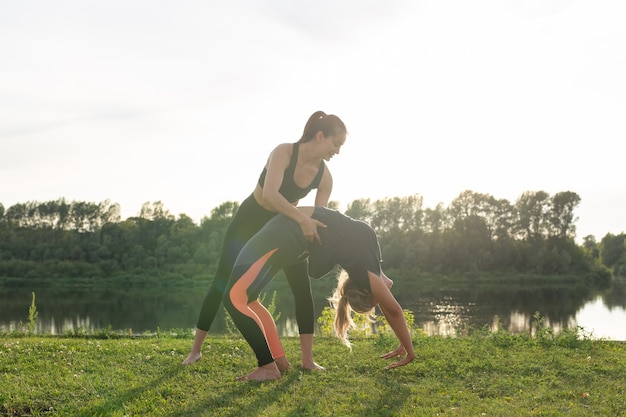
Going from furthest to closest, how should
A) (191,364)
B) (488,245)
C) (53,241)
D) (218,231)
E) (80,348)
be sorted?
(53,241) → (218,231) → (488,245) → (80,348) → (191,364)

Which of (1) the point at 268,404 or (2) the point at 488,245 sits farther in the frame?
(2) the point at 488,245

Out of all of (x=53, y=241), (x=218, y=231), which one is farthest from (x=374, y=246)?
(x=53, y=241)

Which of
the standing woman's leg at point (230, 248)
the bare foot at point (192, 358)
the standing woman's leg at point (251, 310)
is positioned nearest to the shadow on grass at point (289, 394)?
the standing woman's leg at point (251, 310)

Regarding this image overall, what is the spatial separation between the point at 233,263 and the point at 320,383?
1.52 m

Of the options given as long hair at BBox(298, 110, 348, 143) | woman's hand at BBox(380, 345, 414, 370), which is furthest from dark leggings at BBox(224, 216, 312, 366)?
woman's hand at BBox(380, 345, 414, 370)

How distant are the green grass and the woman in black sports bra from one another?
460 mm

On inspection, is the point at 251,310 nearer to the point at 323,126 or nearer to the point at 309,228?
the point at 309,228

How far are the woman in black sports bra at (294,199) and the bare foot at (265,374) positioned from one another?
0.30 metres

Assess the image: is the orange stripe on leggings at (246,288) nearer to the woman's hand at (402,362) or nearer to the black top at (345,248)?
the black top at (345,248)

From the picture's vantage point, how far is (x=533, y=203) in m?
83.8

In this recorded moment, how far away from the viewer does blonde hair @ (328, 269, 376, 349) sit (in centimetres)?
500

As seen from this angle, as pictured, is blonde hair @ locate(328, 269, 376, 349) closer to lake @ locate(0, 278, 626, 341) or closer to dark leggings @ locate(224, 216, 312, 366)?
dark leggings @ locate(224, 216, 312, 366)

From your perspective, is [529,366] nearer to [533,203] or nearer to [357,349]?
[357,349]

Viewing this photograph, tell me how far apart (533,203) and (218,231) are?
1931 inches
